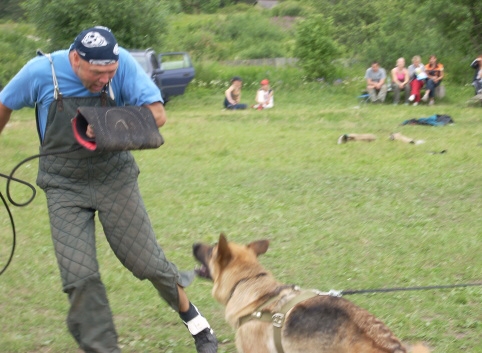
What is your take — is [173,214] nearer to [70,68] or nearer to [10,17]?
[70,68]

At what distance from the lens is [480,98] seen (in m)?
18.6

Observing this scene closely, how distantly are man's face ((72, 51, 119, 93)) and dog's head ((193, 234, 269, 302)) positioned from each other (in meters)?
1.09

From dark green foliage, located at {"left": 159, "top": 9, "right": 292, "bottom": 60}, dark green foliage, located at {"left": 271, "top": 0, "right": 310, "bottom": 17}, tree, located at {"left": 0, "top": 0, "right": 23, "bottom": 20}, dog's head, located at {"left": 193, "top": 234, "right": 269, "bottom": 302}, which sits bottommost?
dark green foliage, located at {"left": 159, "top": 9, "right": 292, "bottom": 60}

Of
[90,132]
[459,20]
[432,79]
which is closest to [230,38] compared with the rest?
[459,20]

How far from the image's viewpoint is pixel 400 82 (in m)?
20.2

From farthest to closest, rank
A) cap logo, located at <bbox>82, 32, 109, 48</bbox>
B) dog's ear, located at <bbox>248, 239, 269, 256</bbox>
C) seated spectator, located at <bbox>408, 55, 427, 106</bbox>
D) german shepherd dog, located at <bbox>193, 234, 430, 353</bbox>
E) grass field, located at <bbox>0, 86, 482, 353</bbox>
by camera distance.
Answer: seated spectator, located at <bbox>408, 55, 427, 106</bbox> < grass field, located at <bbox>0, 86, 482, 353</bbox> < dog's ear, located at <bbox>248, 239, 269, 256</bbox> < cap logo, located at <bbox>82, 32, 109, 48</bbox> < german shepherd dog, located at <bbox>193, 234, 430, 353</bbox>

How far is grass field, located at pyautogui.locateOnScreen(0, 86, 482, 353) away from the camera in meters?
5.03

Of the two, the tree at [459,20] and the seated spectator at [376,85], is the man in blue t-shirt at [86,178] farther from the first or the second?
the tree at [459,20]

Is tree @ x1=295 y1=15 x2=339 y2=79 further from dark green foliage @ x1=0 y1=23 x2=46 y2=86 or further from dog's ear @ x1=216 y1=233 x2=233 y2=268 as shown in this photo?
dog's ear @ x1=216 y1=233 x2=233 y2=268

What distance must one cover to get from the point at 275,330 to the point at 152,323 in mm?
1776

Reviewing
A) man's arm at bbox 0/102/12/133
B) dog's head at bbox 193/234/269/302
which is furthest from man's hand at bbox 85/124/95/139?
dog's head at bbox 193/234/269/302

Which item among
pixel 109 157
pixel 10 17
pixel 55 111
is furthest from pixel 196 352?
pixel 10 17

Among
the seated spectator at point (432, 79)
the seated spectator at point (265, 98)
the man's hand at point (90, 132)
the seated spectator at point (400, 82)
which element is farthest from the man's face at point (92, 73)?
the seated spectator at point (400, 82)

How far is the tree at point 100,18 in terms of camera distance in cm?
2312
